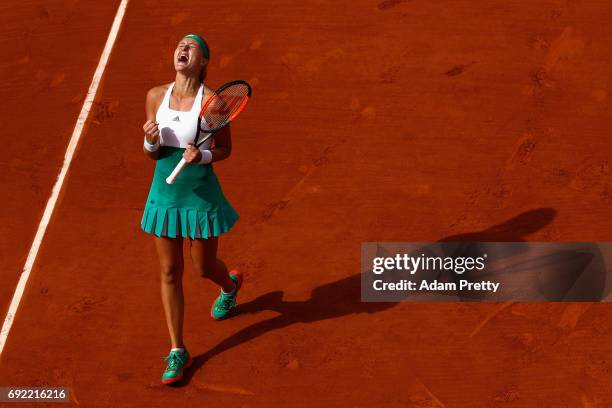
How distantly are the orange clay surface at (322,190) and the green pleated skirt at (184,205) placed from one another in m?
1.13

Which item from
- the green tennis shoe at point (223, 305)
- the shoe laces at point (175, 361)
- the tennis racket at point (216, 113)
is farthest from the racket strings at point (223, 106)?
the shoe laces at point (175, 361)

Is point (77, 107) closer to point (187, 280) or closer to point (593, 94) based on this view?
point (187, 280)

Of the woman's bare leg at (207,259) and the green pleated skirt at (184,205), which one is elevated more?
the green pleated skirt at (184,205)

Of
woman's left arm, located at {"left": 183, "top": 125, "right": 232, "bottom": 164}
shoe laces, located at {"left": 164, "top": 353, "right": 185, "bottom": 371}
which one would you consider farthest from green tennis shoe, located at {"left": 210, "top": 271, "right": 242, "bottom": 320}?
woman's left arm, located at {"left": 183, "top": 125, "right": 232, "bottom": 164}

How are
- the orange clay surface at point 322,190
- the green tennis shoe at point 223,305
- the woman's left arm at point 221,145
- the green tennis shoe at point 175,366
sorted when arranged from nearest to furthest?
the woman's left arm at point 221,145
the green tennis shoe at point 175,366
the orange clay surface at point 322,190
the green tennis shoe at point 223,305

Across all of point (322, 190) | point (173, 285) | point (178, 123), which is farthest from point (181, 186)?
point (322, 190)

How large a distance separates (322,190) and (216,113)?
2302 millimetres

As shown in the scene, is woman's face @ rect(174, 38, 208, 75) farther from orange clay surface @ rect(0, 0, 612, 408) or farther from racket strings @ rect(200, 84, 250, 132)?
orange clay surface @ rect(0, 0, 612, 408)

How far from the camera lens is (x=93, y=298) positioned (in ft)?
24.2

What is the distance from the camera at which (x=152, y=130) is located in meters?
5.95

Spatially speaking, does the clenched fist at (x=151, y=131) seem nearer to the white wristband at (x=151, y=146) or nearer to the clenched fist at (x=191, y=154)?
the white wristband at (x=151, y=146)

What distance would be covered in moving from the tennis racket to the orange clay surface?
5.50 feet

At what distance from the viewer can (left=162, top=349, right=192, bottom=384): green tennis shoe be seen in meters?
6.60

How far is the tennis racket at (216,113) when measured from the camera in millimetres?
6078
